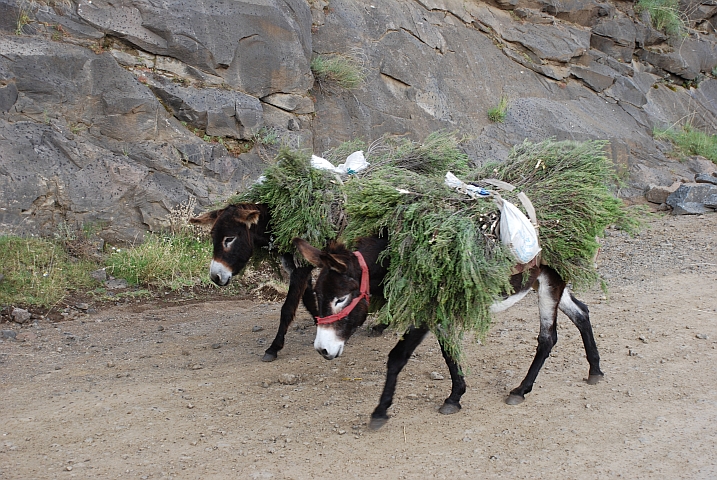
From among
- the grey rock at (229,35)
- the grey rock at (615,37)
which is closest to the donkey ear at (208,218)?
the grey rock at (229,35)

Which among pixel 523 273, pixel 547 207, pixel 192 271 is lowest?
pixel 192 271

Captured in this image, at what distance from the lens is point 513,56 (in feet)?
38.9

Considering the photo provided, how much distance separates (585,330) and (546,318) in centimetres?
41

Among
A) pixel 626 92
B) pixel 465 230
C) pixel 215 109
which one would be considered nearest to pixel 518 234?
pixel 465 230

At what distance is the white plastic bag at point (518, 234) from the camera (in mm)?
3709

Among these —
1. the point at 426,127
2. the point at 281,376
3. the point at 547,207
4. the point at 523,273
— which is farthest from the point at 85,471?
the point at 426,127

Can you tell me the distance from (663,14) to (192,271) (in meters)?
12.1

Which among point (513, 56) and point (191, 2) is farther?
point (513, 56)

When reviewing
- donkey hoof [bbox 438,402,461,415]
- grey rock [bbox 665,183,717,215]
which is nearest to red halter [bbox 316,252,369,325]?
donkey hoof [bbox 438,402,461,415]

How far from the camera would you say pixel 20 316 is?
18.1 ft

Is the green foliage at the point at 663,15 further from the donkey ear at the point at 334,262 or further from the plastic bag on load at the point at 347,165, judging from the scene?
the donkey ear at the point at 334,262

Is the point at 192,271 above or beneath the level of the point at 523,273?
beneath

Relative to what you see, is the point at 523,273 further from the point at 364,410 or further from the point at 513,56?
the point at 513,56

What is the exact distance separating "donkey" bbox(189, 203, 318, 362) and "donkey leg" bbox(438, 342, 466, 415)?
4.41 feet
